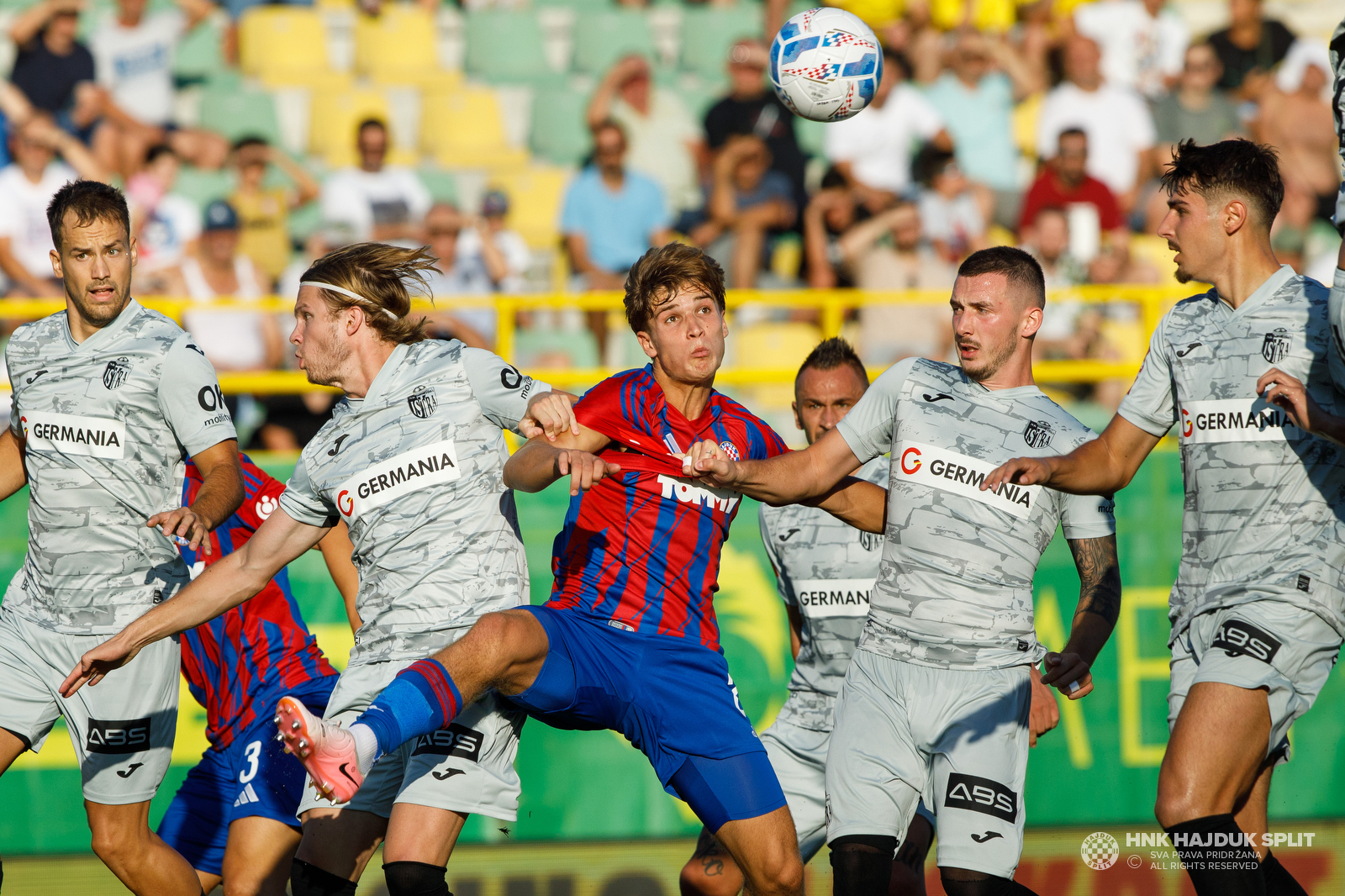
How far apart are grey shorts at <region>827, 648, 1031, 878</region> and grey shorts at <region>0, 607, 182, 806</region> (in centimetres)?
262

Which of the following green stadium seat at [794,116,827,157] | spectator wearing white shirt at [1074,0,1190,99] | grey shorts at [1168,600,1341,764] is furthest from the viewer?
spectator wearing white shirt at [1074,0,1190,99]

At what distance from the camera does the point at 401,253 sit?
500 centimetres

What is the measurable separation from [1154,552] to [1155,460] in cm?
55

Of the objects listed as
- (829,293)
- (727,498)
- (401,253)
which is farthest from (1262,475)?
(829,293)

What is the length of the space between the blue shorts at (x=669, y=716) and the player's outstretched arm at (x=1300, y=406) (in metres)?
2.03

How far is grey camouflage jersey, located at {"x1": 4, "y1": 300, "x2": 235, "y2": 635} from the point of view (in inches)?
208

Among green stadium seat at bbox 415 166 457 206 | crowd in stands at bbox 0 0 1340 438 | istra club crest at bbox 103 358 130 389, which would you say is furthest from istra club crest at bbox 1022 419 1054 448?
→ green stadium seat at bbox 415 166 457 206

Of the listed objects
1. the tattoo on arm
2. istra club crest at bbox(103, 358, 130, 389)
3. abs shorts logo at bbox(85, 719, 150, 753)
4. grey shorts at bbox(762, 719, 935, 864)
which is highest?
istra club crest at bbox(103, 358, 130, 389)

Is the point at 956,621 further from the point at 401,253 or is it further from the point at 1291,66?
the point at 1291,66

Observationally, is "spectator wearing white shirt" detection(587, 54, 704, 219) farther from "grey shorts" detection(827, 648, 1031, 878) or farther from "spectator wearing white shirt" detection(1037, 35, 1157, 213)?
"grey shorts" detection(827, 648, 1031, 878)

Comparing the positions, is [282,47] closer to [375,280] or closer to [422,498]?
[375,280]

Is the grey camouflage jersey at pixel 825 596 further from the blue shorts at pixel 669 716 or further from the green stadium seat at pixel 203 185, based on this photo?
the green stadium seat at pixel 203 185

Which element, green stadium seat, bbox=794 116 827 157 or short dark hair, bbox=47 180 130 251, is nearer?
short dark hair, bbox=47 180 130 251

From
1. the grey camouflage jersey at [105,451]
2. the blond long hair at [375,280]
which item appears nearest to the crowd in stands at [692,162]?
the grey camouflage jersey at [105,451]
